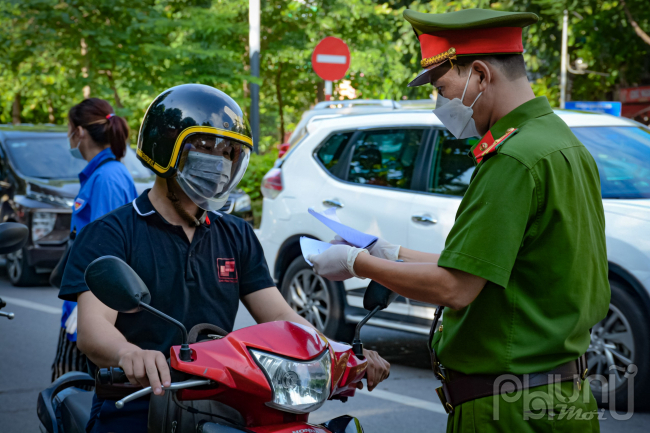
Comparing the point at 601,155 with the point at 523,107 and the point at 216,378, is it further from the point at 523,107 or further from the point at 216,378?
the point at 216,378

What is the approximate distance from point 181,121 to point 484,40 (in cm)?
97

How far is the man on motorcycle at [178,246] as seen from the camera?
2246 mm

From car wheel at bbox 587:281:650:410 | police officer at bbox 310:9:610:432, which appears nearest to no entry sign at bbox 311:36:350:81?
car wheel at bbox 587:281:650:410

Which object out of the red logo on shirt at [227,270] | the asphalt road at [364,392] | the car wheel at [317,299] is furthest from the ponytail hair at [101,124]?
the car wheel at [317,299]

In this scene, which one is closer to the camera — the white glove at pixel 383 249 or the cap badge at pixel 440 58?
the cap badge at pixel 440 58

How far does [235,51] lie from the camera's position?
14.7 metres

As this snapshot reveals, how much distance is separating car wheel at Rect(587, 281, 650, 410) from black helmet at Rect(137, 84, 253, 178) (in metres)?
3.14

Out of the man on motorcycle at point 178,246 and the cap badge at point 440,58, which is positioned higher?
the cap badge at point 440,58

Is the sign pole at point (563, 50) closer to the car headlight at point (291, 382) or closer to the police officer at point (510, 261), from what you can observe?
the police officer at point (510, 261)

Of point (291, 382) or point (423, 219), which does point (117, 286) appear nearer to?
point (291, 382)

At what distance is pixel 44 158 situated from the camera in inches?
389

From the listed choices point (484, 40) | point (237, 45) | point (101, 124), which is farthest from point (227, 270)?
point (237, 45)

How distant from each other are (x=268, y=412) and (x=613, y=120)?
170 inches

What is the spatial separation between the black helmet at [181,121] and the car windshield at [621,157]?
329 cm
